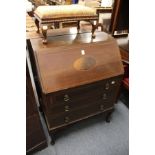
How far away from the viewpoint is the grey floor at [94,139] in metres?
1.59

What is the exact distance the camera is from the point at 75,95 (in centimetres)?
137

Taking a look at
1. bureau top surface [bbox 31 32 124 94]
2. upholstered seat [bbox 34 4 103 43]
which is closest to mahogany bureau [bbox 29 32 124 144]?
bureau top surface [bbox 31 32 124 94]

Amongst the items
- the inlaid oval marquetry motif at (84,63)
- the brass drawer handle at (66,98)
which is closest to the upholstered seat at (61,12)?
the inlaid oval marquetry motif at (84,63)

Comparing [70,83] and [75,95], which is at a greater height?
[70,83]

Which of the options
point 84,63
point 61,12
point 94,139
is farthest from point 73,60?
point 94,139

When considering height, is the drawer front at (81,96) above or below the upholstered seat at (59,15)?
below

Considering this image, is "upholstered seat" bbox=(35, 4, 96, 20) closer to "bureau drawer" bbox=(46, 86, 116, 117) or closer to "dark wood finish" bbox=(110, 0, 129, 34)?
"dark wood finish" bbox=(110, 0, 129, 34)

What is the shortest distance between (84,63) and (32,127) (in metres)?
0.71

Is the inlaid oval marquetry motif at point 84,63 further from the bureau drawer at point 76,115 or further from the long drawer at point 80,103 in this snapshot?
the bureau drawer at point 76,115

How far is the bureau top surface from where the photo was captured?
1.22 meters

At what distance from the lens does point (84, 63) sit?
1346 mm
